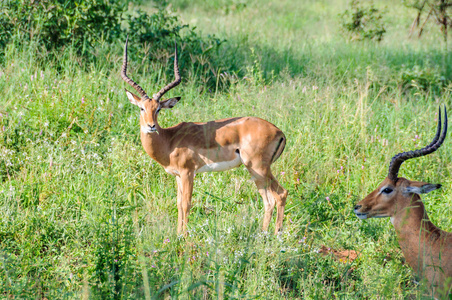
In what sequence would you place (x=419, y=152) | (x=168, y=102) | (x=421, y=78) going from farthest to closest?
(x=421, y=78), (x=168, y=102), (x=419, y=152)

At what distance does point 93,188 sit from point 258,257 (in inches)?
74.9

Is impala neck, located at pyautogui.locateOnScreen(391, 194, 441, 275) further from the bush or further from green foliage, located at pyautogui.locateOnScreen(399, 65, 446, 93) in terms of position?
green foliage, located at pyautogui.locateOnScreen(399, 65, 446, 93)

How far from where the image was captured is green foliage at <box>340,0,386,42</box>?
33.9 feet

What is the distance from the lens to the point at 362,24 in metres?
10.5

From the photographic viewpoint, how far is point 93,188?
4.78 m

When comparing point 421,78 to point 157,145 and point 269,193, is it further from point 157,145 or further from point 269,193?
point 157,145

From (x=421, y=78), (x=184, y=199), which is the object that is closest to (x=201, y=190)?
(x=184, y=199)

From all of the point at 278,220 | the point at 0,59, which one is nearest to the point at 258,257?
the point at 278,220

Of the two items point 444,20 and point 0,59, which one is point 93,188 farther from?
point 444,20

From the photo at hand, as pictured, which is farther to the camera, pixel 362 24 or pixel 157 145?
pixel 362 24

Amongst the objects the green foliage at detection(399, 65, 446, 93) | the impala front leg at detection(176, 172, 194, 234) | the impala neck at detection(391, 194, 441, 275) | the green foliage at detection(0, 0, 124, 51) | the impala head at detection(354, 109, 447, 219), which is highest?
the green foliage at detection(0, 0, 124, 51)

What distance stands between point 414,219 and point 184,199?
194cm

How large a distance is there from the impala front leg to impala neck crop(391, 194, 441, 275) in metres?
1.76

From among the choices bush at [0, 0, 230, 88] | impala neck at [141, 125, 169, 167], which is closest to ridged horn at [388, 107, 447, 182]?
impala neck at [141, 125, 169, 167]
